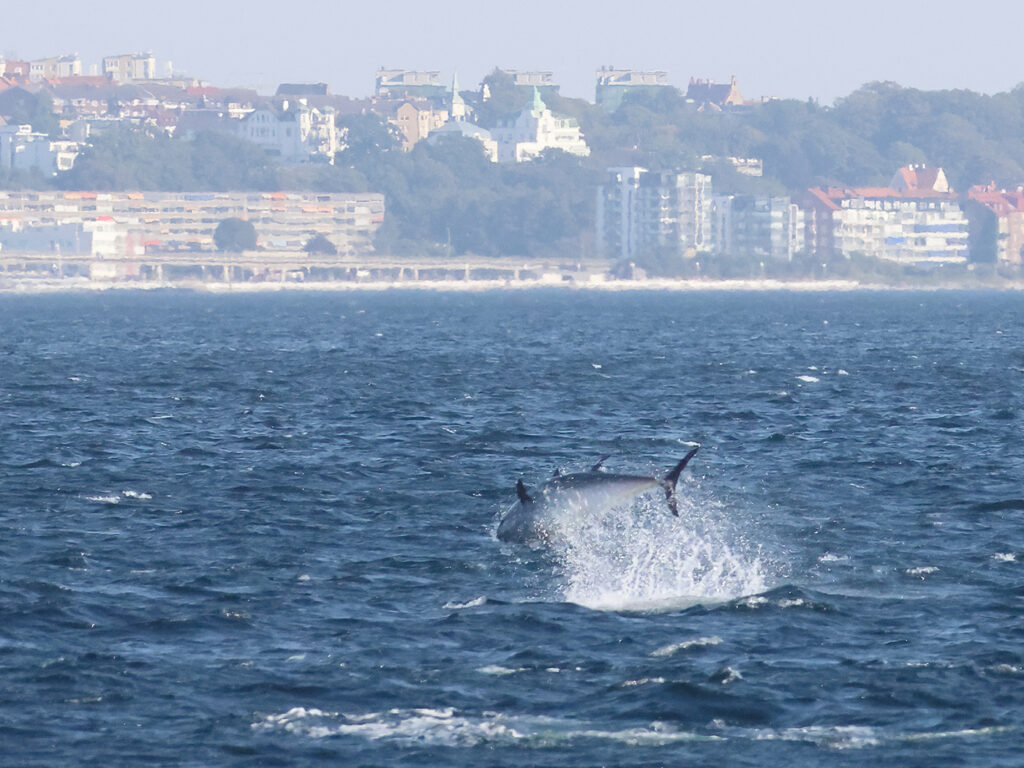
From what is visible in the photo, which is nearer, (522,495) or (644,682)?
(644,682)

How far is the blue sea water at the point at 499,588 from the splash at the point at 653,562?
0.36ft

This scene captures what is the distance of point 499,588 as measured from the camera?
3219 centimetres

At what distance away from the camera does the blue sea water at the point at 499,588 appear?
77.8 feet

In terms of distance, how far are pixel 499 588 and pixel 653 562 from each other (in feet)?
12.6

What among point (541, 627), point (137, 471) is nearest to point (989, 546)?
point (541, 627)

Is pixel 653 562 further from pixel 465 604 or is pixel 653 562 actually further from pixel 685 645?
pixel 685 645

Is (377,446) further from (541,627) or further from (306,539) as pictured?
(541,627)

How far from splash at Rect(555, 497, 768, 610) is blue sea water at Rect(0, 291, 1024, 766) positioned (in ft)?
0.36

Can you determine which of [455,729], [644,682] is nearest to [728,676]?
[644,682]

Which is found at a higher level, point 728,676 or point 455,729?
point 728,676

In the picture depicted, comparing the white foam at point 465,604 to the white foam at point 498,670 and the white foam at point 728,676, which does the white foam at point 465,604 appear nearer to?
the white foam at point 498,670

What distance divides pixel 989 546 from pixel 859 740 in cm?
1434

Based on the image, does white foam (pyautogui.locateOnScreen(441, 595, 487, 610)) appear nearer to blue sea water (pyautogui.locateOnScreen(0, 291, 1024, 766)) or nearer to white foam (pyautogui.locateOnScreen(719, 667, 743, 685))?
blue sea water (pyautogui.locateOnScreen(0, 291, 1024, 766))

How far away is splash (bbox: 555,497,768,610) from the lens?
31703 millimetres
